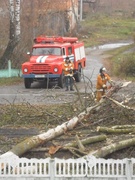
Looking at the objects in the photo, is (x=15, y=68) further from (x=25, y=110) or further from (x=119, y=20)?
(x=119, y=20)

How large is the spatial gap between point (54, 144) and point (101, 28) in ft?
166

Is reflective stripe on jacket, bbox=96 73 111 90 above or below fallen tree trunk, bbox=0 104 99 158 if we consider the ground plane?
below

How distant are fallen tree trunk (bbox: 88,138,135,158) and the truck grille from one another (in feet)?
39.3

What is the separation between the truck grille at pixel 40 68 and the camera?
20.6 m

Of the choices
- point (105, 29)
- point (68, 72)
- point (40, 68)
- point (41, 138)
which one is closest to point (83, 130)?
point (41, 138)

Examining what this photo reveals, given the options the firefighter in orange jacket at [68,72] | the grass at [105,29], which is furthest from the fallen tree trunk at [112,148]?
the grass at [105,29]

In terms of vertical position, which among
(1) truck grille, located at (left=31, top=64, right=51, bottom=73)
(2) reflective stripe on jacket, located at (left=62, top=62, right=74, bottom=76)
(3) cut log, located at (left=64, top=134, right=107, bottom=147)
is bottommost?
(1) truck grille, located at (left=31, top=64, right=51, bottom=73)

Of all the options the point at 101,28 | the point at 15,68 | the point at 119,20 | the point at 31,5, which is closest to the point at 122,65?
the point at 15,68

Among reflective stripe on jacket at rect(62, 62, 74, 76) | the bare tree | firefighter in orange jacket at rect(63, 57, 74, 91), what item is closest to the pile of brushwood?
firefighter in orange jacket at rect(63, 57, 74, 91)

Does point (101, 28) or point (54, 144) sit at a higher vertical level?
point (54, 144)

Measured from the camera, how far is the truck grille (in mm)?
20562

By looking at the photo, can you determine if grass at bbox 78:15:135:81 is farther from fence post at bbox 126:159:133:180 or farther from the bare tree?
fence post at bbox 126:159:133:180

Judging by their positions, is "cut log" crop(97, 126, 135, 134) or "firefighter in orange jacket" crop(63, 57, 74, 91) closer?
"cut log" crop(97, 126, 135, 134)

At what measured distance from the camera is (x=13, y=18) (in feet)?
76.3
